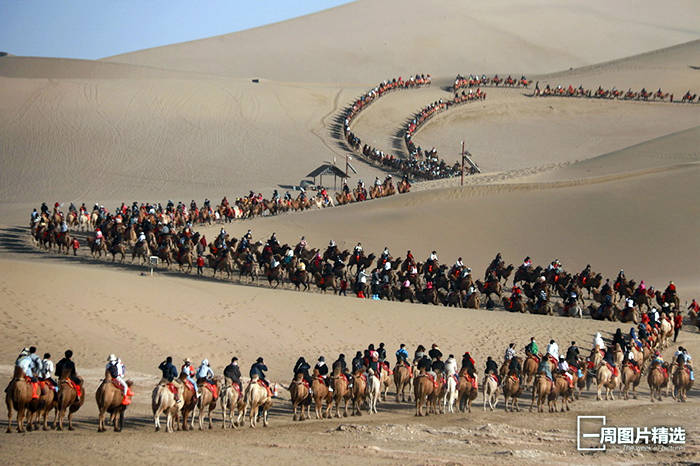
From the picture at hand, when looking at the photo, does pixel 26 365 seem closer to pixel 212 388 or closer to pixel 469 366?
pixel 212 388

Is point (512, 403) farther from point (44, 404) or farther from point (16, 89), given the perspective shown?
point (16, 89)

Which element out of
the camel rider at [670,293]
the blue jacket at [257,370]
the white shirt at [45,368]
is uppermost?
the camel rider at [670,293]

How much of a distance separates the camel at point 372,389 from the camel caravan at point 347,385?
0.02m

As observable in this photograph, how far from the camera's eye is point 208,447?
1592cm

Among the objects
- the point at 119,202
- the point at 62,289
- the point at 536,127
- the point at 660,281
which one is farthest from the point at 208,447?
the point at 536,127

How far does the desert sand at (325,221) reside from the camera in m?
18.2

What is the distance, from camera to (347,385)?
66.7 feet

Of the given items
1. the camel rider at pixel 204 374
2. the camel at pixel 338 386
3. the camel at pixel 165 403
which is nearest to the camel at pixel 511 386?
the camel at pixel 338 386

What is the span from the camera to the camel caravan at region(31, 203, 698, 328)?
32.1 meters

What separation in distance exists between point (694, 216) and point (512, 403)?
22.8 metres

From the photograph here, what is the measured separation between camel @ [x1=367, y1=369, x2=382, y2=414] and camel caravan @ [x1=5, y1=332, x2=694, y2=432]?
2 cm

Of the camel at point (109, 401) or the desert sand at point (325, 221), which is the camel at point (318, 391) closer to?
the desert sand at point (325, 221)

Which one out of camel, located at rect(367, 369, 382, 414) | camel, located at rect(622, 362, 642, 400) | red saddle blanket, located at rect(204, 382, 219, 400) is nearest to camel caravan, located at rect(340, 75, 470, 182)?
camel, located at rect(622, 362, 642, 400)

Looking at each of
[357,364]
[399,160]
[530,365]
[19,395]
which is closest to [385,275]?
[530,365]
